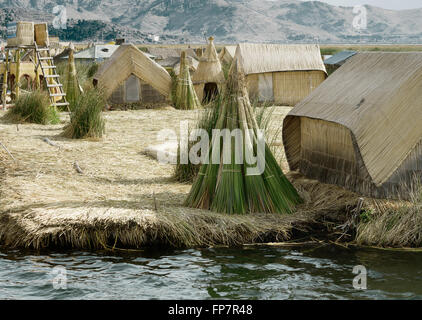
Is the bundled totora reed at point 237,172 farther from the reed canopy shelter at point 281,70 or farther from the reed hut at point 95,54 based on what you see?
the reed hut at point 95,54

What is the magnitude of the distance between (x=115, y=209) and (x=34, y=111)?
312 inches

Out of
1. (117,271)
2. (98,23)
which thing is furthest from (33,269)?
(98,23)

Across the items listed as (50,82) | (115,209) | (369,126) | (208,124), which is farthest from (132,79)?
(369,126)

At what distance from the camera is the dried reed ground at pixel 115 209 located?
271 inches

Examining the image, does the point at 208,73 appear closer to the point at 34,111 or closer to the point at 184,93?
the point at 184,93

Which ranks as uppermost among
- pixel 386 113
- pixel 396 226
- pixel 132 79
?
pixel 132 79

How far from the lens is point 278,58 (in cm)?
2167

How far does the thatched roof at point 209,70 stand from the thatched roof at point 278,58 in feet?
2.84

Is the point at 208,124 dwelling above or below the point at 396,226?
above

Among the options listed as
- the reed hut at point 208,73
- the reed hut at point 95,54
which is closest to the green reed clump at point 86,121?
the reed hut at point 208,73

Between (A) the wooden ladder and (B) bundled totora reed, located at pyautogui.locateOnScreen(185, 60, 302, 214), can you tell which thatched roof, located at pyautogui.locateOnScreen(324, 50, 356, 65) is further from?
(B) bundled totora reed, located at pyautogui.locateOnScreen(185, 60, 302, 214)

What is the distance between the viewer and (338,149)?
813cm
